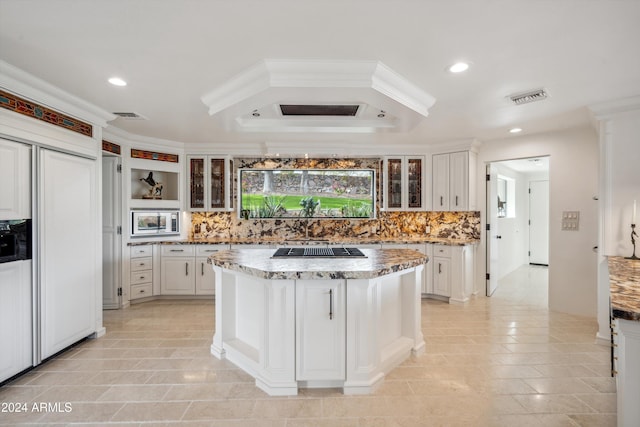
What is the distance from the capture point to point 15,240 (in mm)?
2502

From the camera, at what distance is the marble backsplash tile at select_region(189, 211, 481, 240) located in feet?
17.4

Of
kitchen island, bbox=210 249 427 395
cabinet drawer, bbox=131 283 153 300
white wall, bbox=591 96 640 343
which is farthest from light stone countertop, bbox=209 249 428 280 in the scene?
cabinet drawer, bbox=131 283 153 300

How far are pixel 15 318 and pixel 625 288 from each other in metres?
4.39

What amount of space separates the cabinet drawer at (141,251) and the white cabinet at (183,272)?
0.18m

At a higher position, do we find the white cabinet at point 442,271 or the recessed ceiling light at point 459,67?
the recessed ceiling light at point 459,67

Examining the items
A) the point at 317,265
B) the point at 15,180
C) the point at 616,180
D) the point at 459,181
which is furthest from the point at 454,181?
the point at 15,180

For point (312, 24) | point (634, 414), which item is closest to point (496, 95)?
point (312, 24)

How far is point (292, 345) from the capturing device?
7.50ft

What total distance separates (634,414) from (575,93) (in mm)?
2739

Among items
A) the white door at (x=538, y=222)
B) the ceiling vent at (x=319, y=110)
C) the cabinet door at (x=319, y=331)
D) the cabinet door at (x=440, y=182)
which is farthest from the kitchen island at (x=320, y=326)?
the white door at (x=538, y=222)

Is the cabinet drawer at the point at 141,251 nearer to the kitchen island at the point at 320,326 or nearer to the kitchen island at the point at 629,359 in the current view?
the kitchen island at the point at 320,326

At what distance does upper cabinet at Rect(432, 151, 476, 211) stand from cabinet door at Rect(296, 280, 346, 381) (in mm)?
A: 3342

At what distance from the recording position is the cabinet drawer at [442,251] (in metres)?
4.64

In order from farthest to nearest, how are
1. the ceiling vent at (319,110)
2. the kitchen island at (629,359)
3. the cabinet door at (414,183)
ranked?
the cabinet door at (414,183), the ceiling vent at (319,110), the kitchen island at (629,359)
